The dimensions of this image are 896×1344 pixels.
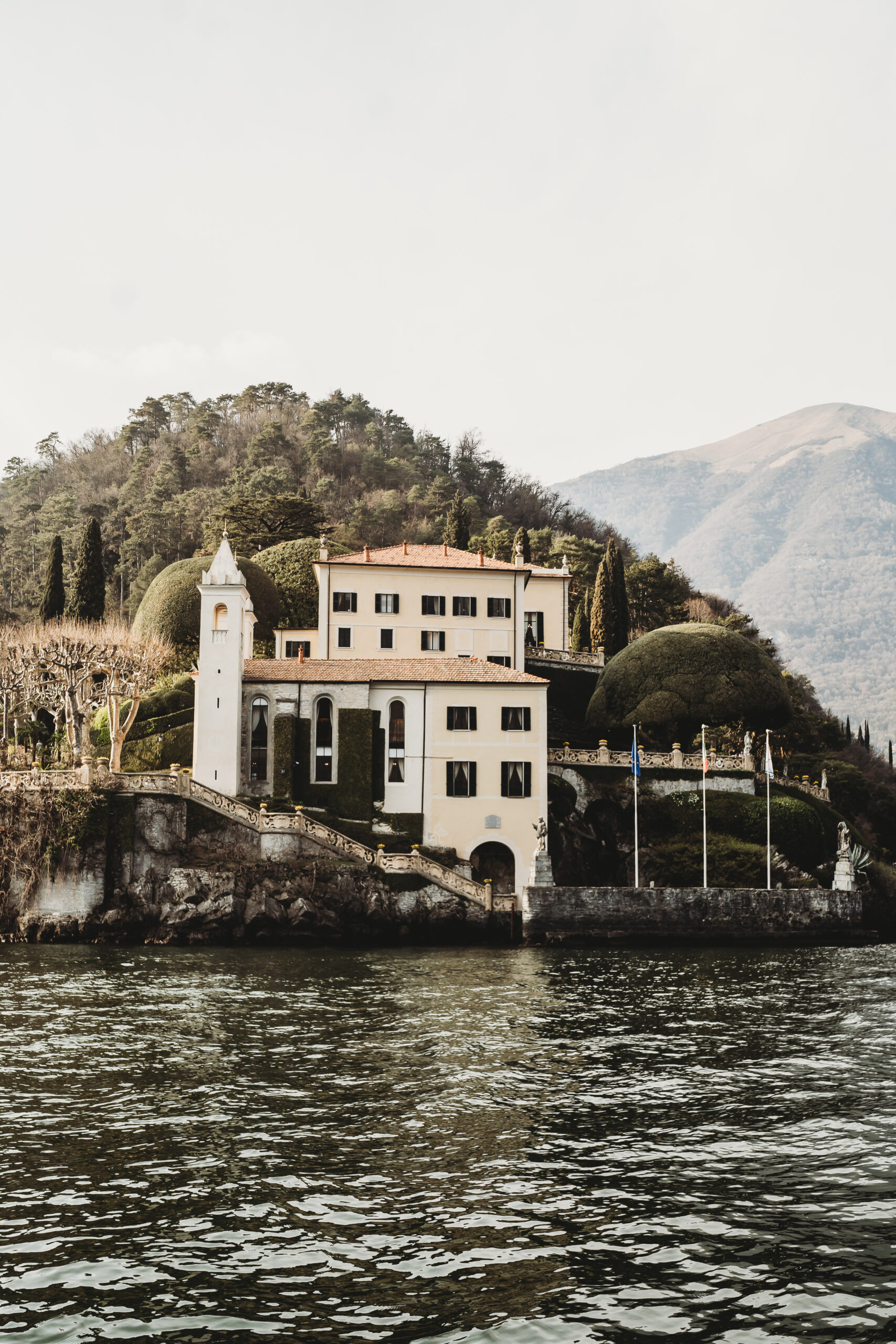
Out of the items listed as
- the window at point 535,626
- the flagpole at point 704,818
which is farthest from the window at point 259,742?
the window at point 535,626

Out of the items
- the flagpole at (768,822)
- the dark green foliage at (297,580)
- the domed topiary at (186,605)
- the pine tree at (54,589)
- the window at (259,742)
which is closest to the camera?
the flagpole at (768,822)

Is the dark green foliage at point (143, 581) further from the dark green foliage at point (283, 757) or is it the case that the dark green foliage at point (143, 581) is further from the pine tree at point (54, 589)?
the dark green foliage at point (283, 757)

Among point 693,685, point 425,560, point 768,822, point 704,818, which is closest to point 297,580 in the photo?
point 425,560

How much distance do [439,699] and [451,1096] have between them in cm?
3273

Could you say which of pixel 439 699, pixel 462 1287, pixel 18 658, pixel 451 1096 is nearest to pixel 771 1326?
pixel 462 1287

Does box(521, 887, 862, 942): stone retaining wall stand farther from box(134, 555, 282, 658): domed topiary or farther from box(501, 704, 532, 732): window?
box(134, 555, 282, 658): domed topiary

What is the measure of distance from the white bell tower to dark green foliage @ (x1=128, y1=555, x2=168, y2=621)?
41.6 meters

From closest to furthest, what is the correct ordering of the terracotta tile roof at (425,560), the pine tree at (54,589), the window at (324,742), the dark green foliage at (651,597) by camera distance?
the window at (324,742) < the terracotta tile roof at (425,560) < the pine tree at (54,589) < the dark green foliage at (651,597)

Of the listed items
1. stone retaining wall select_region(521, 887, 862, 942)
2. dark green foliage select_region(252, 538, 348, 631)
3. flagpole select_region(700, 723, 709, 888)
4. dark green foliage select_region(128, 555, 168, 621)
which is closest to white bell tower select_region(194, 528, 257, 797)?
stone retaining wall select_region(521, 887, 862, 942)

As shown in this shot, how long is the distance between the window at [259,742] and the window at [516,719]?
1045cm

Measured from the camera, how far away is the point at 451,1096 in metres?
18.6

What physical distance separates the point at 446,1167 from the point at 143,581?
8474cm

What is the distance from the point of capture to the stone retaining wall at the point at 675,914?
42.2 meters

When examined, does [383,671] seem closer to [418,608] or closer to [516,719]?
[516,719]
